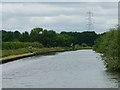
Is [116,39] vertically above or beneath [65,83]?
above

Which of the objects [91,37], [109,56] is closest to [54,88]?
[109,56]

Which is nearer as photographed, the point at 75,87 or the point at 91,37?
Result: the point at 75,87

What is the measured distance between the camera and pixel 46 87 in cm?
2061

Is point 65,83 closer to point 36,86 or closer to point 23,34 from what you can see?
point 36,86

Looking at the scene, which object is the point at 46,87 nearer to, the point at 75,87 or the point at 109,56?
the point at 75,87

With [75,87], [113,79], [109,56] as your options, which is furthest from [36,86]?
[109,56]

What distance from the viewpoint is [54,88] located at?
20.1m

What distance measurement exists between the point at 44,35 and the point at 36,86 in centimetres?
9248

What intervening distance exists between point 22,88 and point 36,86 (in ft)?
3.49

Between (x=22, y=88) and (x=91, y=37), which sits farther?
(x=91, y=37)

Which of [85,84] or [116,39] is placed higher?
[116,39]

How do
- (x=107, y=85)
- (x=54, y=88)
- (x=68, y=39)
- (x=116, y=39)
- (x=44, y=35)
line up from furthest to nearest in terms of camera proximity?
(x=68, y=39)
(x=44, y=35)
(x=116, y=39)
(x=107, y=85)
(x=54, y=88)

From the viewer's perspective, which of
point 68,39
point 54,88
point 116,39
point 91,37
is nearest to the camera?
point 54,88

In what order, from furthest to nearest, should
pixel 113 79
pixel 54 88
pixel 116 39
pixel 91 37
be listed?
pixel 91 37
pixel 116 39
pixel 113 79
pixel 54 88
